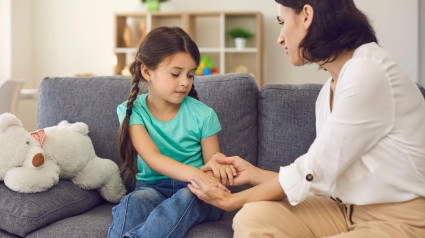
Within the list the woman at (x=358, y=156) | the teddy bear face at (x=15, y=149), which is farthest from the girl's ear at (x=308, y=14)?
the teddy bear face at (x=15, y=149)

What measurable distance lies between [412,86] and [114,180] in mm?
1132

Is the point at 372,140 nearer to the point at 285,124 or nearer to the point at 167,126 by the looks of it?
the point at 285,124

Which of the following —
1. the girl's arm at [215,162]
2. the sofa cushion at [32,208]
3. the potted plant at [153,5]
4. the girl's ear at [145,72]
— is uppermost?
the potted plant at [153,5]

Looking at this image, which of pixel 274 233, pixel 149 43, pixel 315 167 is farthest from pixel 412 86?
pixel 149 43

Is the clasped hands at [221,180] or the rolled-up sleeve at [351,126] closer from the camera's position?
the rolled-up sleeve at [351,126]

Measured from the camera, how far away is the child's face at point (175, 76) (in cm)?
163

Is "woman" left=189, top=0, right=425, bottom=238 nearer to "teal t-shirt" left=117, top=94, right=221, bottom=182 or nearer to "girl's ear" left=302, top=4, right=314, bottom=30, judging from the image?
"girl's ear" left=302, top=4, right=314, bottom=30

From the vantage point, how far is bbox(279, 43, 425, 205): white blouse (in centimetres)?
112

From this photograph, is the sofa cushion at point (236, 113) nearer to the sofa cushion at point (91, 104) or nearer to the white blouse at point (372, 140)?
the sofa cushion at point (91, 104)

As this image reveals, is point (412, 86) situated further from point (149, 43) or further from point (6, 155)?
point (6, 155)

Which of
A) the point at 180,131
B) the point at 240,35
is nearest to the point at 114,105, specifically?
the point at 180,131

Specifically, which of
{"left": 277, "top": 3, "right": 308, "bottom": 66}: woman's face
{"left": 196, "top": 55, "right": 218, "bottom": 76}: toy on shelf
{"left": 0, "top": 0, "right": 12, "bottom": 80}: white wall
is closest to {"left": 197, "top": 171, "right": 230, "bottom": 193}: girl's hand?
{"left": 277, "top": 3, "right": 308, "bottom": 66}: woman's face

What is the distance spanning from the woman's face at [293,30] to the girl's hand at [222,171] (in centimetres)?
41

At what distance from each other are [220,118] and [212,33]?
12.3ft
